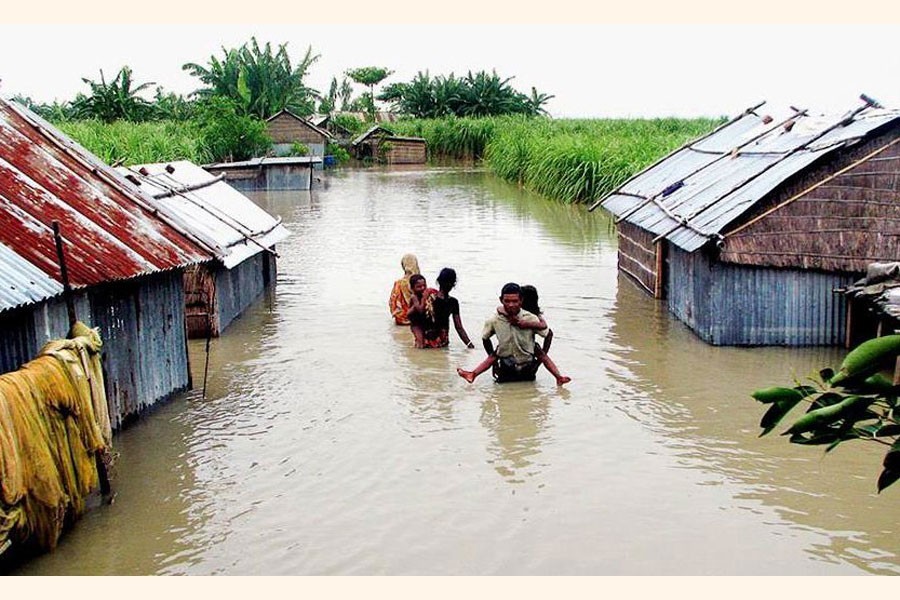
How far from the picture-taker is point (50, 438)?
5602 mm

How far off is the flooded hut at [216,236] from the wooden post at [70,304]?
2675 millimetres

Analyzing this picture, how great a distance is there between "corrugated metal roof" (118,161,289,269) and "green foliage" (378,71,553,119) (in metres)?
44.1

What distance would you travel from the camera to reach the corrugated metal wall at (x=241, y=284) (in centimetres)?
1170

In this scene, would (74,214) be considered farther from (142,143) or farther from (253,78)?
(253,78)

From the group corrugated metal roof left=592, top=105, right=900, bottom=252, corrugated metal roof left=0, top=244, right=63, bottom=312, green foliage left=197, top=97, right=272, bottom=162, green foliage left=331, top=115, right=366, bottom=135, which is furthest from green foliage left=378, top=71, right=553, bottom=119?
corrugated metal roof left=0, top=244, right=63, bottom=312

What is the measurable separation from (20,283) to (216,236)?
570cm

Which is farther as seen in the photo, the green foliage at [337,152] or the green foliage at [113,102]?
the green foliage at [337,152]

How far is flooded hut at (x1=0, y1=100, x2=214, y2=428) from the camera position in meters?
6.25

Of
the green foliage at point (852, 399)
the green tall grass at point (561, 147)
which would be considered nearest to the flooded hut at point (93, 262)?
the green foliage at point (852, 399)

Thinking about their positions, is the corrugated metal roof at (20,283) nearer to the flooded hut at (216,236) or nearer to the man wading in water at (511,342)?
the flooded hut at (216,236)

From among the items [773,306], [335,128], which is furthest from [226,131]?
[773,306]

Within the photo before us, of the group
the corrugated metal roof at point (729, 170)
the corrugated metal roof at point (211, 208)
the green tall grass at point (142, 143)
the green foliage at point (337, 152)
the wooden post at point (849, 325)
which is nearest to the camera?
the wooden post at point (849, 325)

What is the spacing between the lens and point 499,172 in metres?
38.3

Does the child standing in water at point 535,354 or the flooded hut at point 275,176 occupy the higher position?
the flooded hut at point 275,176
